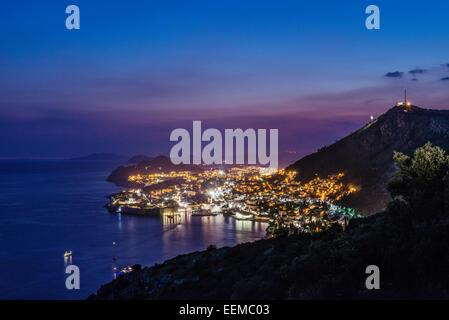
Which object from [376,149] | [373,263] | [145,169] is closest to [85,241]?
[373,263]

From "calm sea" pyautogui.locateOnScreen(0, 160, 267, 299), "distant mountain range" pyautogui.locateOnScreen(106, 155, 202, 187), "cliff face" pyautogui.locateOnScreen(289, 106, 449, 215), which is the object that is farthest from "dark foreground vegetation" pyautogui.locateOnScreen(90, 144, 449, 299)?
"distant mountain range" pyautogui.locateOnScreen(106, 155, 202, 187)

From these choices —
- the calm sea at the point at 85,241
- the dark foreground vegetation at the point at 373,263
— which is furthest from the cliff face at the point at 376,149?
the dark foreground vegetation at the point at 373,263

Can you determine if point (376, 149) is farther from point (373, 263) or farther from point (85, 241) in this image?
point (373, 263)

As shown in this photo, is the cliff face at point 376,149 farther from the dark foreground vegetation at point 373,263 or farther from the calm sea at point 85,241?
the dark foreground vegetation at point 373,263
